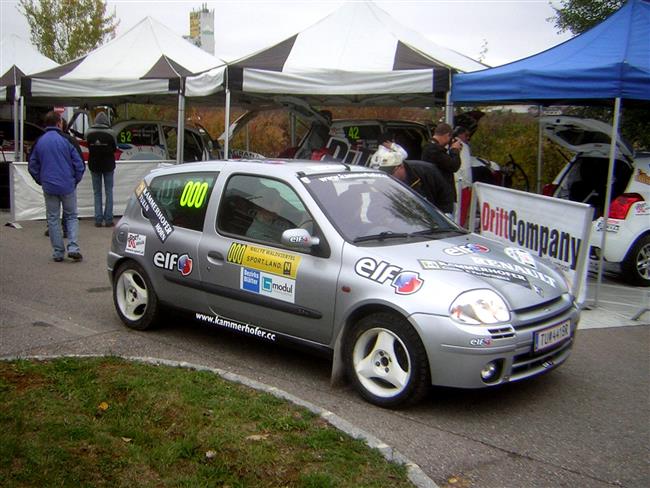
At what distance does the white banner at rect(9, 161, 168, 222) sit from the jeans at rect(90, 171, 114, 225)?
2.71 feet

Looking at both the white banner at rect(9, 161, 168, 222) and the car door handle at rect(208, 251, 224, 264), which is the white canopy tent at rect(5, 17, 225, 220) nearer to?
the white banner at rect(9, 161, 168, 222)

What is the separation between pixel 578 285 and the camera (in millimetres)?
7129

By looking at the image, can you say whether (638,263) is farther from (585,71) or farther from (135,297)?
(135,297)

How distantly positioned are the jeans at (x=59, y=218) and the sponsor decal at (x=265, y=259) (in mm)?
4774

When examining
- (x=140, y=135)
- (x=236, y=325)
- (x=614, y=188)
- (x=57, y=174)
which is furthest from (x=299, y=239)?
A: (x=140, y=135)

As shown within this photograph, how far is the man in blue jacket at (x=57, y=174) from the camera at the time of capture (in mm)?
9359

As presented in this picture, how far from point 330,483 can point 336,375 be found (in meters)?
1.54

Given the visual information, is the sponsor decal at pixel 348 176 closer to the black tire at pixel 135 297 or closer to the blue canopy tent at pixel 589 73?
the black tire at pixel 135 297

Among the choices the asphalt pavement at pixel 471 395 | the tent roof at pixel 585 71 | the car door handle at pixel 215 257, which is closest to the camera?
the asphalt pavement at pixel 471 395

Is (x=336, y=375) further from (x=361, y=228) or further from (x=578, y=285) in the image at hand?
(x=578, y=285)

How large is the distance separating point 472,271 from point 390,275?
54 cm

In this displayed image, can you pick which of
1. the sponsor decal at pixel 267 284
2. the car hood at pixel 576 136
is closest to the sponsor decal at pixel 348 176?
the sponsor decal at pixel 267 284

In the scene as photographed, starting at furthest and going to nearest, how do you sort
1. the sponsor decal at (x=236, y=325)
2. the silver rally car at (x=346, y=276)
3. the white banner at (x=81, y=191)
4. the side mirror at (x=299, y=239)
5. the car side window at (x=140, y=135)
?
the car side window at (x=140, y=135)
the white banner at (x=81, y=191)
the sponsor decal at (x=236, y=325)
the side mirror at (x=299, y=239)
the silver rally car at (x=346, y=276)

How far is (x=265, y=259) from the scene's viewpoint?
5379 millimetres
